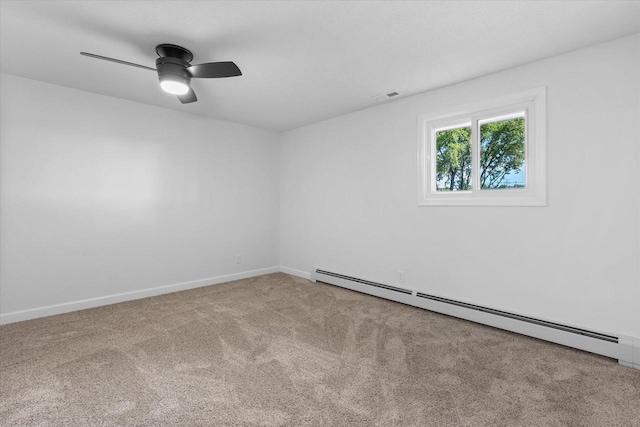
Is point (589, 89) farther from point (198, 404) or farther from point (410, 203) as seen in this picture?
point (198, 404)

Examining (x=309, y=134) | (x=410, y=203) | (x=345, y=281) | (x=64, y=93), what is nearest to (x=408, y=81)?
(x=410, y=203)

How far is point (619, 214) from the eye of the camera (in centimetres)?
231

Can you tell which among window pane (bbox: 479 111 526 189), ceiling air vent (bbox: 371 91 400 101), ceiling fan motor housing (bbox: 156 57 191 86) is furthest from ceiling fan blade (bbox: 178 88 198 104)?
window pane (bbox: 479 111 526 189)

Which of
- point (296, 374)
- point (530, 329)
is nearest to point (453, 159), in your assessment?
point (530, 329)

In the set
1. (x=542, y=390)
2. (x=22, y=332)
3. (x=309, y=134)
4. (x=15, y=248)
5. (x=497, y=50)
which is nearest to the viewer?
(x=542, y=390)

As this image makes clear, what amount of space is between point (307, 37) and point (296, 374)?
2.48 metres

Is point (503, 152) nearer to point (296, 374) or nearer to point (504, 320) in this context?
point (504, 320)

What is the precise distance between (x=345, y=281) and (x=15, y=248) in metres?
3.67

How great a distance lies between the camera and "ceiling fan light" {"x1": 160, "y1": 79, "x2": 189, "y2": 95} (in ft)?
8.04

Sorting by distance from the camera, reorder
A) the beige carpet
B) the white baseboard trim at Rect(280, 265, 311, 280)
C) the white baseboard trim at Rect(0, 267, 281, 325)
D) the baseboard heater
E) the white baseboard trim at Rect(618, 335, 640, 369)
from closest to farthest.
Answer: the beige carpet → the white baseboard trim at Rect(618, 335, 640, 369) → the baseboard heater → the white baseboard trim at Rect(0, 267, 281, 325) → the white baseboard trim at Rect(280, 265, 311, 280)

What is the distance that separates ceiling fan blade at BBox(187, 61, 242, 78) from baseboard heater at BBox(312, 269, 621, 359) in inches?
113

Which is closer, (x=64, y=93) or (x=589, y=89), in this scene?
(x=589, y=89)

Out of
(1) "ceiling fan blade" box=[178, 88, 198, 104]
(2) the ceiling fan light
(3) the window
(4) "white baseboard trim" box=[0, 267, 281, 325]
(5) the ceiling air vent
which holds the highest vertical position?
(5) the ceiling air vent

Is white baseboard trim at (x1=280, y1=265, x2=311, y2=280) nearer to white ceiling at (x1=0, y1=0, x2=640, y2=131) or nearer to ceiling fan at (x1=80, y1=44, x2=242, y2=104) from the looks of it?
white ceiling at (x1=0, y1=0, x2=640, y2=131)
